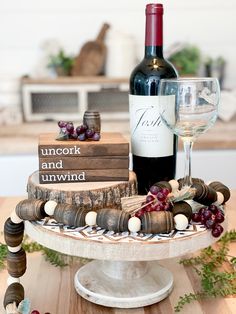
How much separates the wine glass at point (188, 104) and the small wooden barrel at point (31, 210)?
267 millimetres

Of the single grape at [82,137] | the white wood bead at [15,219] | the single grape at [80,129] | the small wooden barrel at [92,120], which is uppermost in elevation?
the small wooden barrel at [92,120]

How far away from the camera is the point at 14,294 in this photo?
80 cm

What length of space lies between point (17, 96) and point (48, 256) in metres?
1.56

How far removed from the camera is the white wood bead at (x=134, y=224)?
0.75 meters

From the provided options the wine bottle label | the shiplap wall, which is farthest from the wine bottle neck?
the shiplap wall

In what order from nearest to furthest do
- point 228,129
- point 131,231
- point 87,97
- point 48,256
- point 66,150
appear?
1. point 131,231
2. point 66,150
3. point 48,256
4. point 228,129
5. point 87,97

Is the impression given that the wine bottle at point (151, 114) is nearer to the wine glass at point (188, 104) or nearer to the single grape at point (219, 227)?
the wine glass at point (188, 104)

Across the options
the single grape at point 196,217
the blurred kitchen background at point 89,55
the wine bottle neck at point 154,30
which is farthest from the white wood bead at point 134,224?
the blurred kitchen background at point 89,55

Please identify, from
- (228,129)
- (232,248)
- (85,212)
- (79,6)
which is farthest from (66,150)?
(79,6)

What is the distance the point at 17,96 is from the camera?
8.03 feet

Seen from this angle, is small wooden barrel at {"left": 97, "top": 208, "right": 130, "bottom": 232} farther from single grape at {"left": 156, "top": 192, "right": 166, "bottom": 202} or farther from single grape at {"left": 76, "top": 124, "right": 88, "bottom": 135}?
single grape at {"left": 76, "top": 124, "right": 88, "bottom": 135}

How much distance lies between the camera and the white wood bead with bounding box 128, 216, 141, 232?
2.48ft

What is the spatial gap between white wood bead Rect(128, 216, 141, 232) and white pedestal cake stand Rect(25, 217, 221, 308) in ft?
0.03

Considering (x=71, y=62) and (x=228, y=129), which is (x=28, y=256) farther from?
(x=71, y=62)
